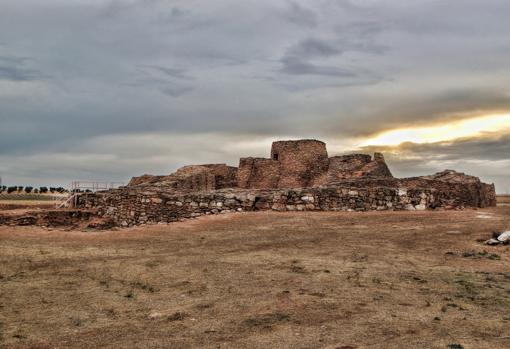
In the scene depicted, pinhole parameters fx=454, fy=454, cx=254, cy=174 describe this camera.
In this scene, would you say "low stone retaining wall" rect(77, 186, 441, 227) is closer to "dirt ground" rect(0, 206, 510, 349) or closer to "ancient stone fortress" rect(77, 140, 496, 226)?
"ancient stone fortress" rect(77, 140, 496, 226)

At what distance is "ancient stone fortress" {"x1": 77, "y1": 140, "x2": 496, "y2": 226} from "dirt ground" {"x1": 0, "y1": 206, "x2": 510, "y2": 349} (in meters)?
4.17

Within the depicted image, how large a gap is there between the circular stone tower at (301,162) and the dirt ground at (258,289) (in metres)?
19.8

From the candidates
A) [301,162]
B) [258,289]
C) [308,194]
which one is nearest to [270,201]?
[308,194]

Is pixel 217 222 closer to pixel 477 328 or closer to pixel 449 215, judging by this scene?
pixel 449 215

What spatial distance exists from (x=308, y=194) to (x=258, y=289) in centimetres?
1087

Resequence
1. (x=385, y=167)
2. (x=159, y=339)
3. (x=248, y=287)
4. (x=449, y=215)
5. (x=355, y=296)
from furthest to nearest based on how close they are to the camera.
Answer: (x=385, y=167) → (x=449, y=215) → (x=248, y=287) → (x=355, y=296) → (x=159, y=339)

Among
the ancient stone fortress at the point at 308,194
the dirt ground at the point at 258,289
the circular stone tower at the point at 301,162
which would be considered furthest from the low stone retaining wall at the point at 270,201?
the circular stone tower at the point at 301,162

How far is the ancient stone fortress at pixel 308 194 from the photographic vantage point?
18000mm

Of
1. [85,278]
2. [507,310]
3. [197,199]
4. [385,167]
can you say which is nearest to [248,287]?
[85,278]

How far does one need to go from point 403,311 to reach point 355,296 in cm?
86

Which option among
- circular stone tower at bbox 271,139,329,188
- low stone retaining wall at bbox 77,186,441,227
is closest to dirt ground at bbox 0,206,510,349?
low stone retaining wall at bbox 77,186,441,227

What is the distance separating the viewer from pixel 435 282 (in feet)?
26.2

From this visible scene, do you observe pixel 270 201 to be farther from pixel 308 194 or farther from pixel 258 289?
pixel 258 289

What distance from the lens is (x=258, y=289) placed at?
748 centimetres
